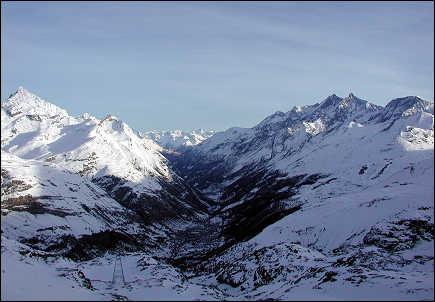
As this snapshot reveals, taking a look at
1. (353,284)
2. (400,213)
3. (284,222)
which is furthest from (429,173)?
(353,284)

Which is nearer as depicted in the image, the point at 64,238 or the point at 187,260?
the point at 64,238

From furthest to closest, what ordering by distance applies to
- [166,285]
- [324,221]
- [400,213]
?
1. [324,221]
2. [400,213]
3. [166,285]

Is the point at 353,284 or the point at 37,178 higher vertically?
the point at 37,178

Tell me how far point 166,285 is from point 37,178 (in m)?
122

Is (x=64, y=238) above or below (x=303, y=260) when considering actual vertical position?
above

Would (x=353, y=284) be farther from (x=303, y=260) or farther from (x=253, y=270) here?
(x=253, y=270)

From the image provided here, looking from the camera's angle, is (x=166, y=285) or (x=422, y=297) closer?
(x=422, y=297)

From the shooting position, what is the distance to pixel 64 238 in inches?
5285

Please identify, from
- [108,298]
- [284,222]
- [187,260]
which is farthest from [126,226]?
[108,298]

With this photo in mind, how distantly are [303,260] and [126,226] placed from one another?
381 ft

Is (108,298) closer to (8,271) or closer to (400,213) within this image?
(8,271)

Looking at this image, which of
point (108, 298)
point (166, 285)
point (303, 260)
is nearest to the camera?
point (108, 298)

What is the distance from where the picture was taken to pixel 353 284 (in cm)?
5731

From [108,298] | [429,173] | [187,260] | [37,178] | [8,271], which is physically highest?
[37,178]
